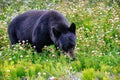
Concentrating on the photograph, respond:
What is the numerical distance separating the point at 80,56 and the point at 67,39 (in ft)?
2.52

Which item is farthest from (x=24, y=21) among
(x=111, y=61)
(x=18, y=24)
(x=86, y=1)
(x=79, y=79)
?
(x=86, y=1)

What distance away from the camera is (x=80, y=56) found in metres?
8.42

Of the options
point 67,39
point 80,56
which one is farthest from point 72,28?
point 80,56

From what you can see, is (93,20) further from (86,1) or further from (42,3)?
(42,3)

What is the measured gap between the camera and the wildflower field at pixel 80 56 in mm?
6946

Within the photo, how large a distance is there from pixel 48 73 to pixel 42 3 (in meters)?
8.87

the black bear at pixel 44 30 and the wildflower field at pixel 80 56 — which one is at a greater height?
the black bear at pixel 44 30

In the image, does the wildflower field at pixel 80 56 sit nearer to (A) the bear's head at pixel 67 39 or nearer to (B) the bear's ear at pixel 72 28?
(A) the bear's head at pixel 67 39

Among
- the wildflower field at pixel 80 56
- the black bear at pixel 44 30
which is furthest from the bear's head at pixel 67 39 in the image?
the wildflower field at pixel 80 56

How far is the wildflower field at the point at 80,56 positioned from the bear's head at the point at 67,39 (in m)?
0.19

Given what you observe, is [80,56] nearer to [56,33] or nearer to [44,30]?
[56,33]

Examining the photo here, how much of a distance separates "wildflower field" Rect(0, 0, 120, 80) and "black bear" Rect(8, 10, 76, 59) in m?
0.22

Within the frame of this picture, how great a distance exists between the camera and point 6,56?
28.1 feet

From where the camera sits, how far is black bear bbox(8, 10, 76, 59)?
25.8 feet
